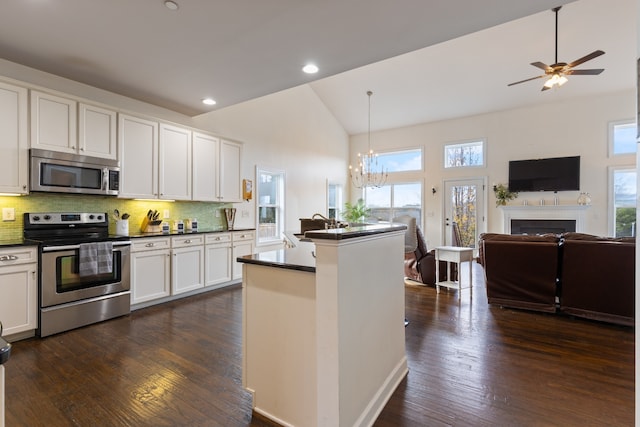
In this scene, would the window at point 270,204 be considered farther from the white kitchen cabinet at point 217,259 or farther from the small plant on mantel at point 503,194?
the small plant on mantel at point 503,194

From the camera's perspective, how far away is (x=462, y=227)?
7512 millimetres

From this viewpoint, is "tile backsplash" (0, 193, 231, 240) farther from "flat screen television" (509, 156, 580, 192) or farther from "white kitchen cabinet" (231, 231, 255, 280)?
"flat screen television" (509, 156, 580, 192)

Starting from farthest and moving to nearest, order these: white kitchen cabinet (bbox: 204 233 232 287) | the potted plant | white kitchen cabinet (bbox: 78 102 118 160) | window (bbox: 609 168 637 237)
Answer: the potted plant, window (bbox: 609 168 637 237), white kitchen cabinet (bbox: 204 233 232 287), white kitchen cabinet (bbox: 78 102 118 160)

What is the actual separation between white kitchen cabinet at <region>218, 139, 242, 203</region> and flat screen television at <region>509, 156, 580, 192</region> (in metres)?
5.77

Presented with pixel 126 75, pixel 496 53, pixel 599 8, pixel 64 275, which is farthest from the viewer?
pixel 496 53

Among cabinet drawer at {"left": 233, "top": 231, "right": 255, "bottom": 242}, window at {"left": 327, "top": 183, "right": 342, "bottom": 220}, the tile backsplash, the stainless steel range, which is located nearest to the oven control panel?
the stainless steel range

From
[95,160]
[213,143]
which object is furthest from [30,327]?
[213,143]

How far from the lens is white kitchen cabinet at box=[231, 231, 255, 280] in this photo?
4922mm

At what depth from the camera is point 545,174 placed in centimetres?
653

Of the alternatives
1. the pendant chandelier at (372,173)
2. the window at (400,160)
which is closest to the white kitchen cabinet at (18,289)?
the window at (400,160)

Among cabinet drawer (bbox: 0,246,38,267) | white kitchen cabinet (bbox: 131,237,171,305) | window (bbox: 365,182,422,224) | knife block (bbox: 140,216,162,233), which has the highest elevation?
window (bbox: 365,182,422,224)

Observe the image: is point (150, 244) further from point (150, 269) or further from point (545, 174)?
point (545, 174)

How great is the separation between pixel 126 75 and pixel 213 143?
1.56 metres

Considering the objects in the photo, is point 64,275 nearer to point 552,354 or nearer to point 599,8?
point 552,354
